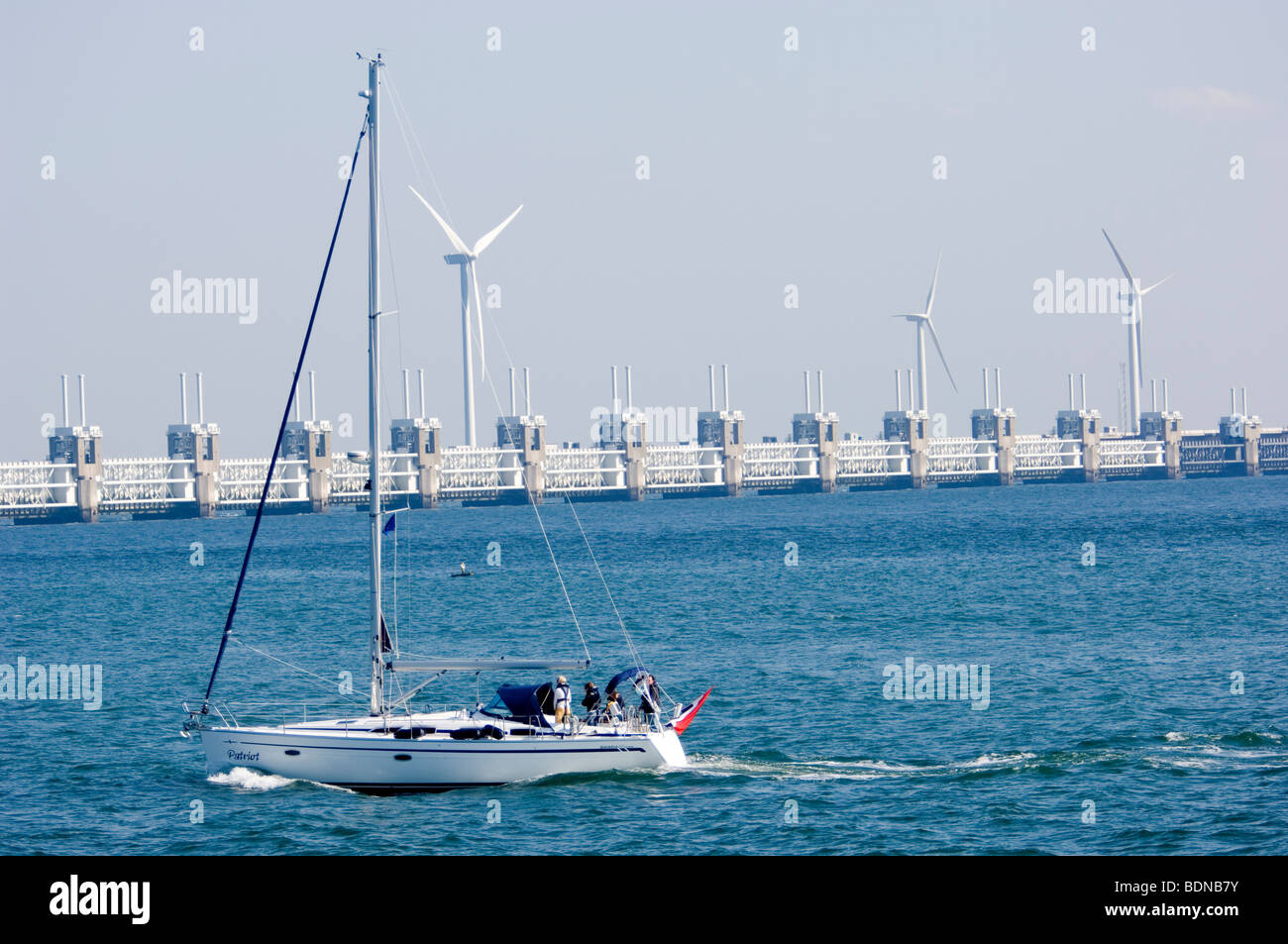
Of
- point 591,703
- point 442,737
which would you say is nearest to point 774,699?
point 591,703

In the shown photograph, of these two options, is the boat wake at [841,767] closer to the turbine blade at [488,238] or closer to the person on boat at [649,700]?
the person on boat at [649,700]

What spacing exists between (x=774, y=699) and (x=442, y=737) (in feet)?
45.6

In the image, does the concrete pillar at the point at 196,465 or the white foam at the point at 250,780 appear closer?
the white foam at the point at 250,780

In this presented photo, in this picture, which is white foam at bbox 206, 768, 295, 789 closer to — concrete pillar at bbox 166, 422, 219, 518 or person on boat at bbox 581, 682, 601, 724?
person on boat at bbox 581, 682, 601, 724

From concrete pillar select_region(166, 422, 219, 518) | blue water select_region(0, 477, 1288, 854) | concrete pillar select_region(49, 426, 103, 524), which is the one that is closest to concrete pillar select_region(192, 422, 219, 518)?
concrete pillar select_region(166, 422, 219, 518)

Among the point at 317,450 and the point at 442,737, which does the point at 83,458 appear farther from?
the point at 442,737

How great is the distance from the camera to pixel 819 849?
23.3m

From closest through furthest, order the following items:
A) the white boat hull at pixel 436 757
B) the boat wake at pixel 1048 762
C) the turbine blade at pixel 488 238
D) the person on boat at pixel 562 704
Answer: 1. the white boat hull at pixel 436 757
2. the person on boat at pixel 562 704
3. the boat wake at pixel 1048 762
4. the turbine blade at pixel 488 238

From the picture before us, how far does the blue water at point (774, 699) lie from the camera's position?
24.8 m

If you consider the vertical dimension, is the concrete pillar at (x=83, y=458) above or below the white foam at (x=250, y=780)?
above

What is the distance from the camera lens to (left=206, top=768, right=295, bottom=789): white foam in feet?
91.5

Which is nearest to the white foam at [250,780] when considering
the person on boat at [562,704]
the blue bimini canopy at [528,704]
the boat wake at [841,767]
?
the blue bimini canopy at [528,704]

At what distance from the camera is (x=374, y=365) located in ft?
95.0

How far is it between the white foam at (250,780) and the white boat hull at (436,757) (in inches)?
5.9
